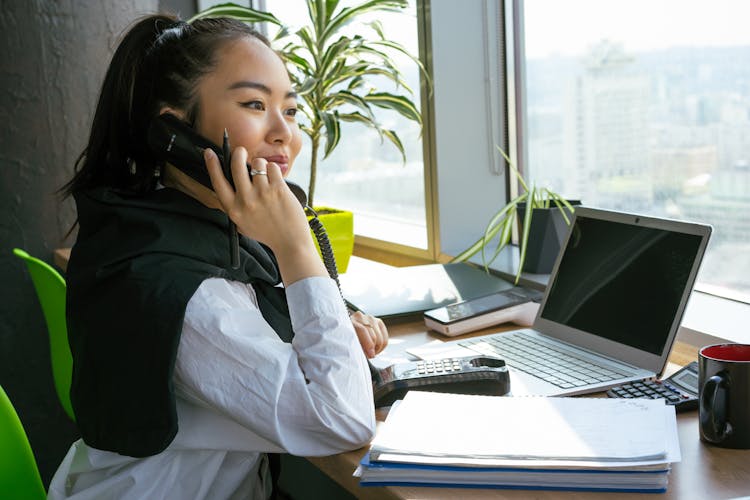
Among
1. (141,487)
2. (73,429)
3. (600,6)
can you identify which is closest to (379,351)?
(141,487)

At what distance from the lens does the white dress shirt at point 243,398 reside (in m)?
1.17

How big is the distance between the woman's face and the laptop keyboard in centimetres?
53

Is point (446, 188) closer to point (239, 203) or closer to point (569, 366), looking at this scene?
point (569, 366)

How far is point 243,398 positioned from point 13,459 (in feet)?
1.51

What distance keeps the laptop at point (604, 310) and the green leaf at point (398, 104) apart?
92 centimetres

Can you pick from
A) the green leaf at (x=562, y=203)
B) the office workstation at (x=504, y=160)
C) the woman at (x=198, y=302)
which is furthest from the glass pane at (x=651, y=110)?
the woman at (x=198, y=302)

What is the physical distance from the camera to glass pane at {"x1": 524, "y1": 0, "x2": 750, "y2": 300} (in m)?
1.83

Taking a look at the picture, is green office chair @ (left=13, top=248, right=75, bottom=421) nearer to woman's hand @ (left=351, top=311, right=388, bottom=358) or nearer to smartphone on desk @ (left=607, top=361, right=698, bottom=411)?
woman's hand @ (left=351, top=311, right=388, bottom=358)

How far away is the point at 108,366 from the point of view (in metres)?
1.22

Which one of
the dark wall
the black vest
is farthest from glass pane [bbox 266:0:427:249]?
the black vest

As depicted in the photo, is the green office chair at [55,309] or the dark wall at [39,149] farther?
the dark wall at [39,149]

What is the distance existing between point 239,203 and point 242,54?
28 centimetres

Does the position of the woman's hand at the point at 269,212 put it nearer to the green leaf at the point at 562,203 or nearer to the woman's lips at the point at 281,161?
the woman's lips at the point at 281,161

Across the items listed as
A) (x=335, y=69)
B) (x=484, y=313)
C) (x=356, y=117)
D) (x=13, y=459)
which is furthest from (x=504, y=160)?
(x=13, y=459)
